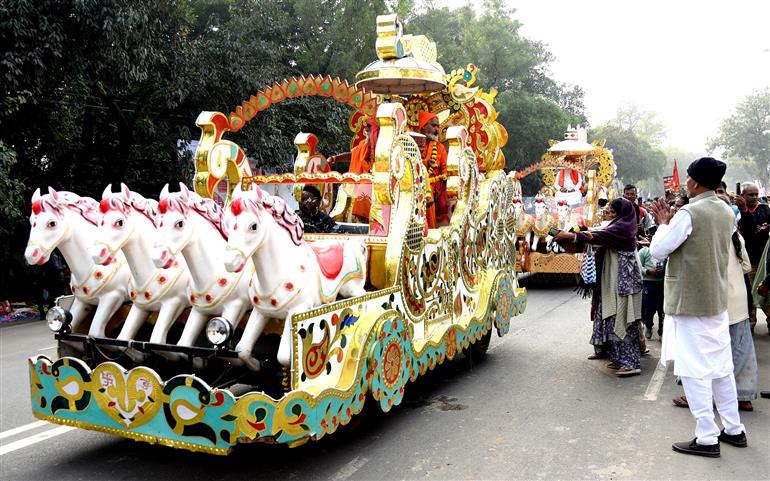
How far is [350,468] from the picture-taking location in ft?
13.6

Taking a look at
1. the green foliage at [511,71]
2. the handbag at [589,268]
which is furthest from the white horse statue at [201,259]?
the green foliage at [511,71]

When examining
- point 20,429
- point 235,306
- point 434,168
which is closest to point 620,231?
point 434,168

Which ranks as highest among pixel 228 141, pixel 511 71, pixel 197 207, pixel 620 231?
pixel 511 71

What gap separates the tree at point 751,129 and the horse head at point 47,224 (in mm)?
59685

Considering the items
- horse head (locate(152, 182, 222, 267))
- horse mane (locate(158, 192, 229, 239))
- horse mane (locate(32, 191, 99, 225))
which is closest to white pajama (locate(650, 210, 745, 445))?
horse mane (locate(158, 192, 229, 239))

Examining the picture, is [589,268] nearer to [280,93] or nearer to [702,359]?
[702,359]

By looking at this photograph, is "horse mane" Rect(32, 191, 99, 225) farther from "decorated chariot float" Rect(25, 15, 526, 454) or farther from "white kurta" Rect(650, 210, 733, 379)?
"white kurta" Rect(650, 210, 733, 379)

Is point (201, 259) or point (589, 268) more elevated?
point (201, 259)

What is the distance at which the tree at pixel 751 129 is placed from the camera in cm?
5456

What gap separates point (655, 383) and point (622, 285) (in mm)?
943

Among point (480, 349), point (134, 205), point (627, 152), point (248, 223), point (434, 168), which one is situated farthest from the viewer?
point (627, 152)

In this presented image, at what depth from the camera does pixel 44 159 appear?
12.7 meters

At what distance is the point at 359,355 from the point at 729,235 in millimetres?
2586

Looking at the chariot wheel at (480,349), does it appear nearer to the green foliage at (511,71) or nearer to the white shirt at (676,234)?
the white shirt at (676,234)
